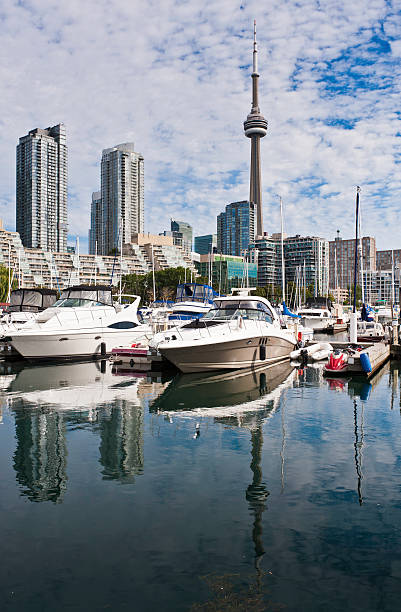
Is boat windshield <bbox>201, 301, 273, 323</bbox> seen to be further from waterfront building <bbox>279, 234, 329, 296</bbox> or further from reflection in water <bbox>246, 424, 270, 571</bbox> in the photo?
waterfront building <bbox>279, 234, 329, 296</bbox>

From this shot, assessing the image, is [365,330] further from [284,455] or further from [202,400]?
[284,455]

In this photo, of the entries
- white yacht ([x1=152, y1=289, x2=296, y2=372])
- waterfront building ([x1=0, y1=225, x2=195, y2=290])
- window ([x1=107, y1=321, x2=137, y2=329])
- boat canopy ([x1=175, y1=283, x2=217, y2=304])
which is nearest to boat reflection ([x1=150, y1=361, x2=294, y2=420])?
white yacht ([x1=152, y1=289, x2=296, y2=372])

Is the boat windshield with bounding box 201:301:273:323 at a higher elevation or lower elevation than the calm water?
higher

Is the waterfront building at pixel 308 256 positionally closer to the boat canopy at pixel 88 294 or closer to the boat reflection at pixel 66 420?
the boat canopy at pixel 88 294

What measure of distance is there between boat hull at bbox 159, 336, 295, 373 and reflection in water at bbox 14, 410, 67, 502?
7201 millimetres

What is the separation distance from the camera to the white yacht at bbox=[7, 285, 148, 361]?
2530 cm

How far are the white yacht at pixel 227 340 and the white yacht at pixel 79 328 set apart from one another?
15.7 ft

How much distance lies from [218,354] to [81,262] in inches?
6021

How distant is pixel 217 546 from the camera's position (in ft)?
22.5

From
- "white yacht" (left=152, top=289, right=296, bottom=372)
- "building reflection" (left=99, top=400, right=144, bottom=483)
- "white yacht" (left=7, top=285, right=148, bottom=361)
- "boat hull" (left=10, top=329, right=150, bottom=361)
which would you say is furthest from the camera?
"white yacht" (left=7, top=285, right=148, bottom=361)

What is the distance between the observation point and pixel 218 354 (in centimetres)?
2144

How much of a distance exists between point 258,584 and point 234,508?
7.06ft

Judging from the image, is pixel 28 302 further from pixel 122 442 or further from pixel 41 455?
pixel 41 455

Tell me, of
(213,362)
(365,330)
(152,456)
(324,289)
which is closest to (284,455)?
(152,456)
